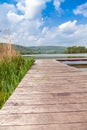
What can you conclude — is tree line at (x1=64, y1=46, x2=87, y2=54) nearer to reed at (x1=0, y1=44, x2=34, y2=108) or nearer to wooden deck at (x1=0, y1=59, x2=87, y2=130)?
reed at (x1=0, y1=44, x2=34, y2=108)

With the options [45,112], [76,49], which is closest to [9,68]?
[45,112]

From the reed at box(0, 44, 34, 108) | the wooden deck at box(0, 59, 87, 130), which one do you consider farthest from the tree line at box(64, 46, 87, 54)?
the wooden deck at box(0, 59, 87, 130)

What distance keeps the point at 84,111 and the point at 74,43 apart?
1388cm

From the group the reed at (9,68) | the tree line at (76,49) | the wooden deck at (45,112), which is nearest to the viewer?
the wooden deck at (45,112)

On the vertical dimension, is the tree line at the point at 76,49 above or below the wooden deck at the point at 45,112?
above

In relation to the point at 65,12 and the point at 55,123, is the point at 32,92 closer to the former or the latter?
the point at 55,123

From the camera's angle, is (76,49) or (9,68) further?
(76,49)

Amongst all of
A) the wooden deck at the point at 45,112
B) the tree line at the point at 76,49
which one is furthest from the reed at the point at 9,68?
the tree line at the point at 76,49

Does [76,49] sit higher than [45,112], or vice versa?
[76,49]

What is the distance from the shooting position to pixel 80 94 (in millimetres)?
2285

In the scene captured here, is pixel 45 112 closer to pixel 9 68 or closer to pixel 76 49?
pixel 9 68

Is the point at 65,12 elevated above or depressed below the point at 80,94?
above

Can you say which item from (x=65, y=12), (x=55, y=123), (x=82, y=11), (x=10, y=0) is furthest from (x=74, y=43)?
(x=55, y=123)

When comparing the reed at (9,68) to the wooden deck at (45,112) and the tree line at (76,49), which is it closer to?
the wooden deck at (45,112)
